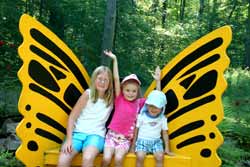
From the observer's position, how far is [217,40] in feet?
13.4

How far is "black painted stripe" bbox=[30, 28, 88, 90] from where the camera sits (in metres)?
4.12

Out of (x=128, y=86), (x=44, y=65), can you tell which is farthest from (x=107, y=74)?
(x=44, y=65)

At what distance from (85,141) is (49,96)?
1.89ft

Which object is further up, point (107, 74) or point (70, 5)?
point (70, 5)

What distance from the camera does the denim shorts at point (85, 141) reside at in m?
3.96

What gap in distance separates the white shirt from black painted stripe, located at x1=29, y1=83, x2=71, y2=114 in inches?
29.7

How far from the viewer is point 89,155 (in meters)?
3.83

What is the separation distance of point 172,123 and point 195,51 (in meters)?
0.75

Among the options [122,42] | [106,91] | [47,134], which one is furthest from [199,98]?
[122,42]

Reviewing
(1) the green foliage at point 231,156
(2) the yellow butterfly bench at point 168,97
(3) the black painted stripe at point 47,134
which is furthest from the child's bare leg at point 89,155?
(1) the green foliage at point 231,156

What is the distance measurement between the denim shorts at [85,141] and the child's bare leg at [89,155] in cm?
A: 5

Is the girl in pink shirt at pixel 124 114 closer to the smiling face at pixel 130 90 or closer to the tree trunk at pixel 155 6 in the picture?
the smiling face at pixel 130 90

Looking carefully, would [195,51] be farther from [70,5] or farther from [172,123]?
[70,5]

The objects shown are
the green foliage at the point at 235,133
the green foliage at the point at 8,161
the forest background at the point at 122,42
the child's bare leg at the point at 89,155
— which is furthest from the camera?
the forest background at the point at 122,42
